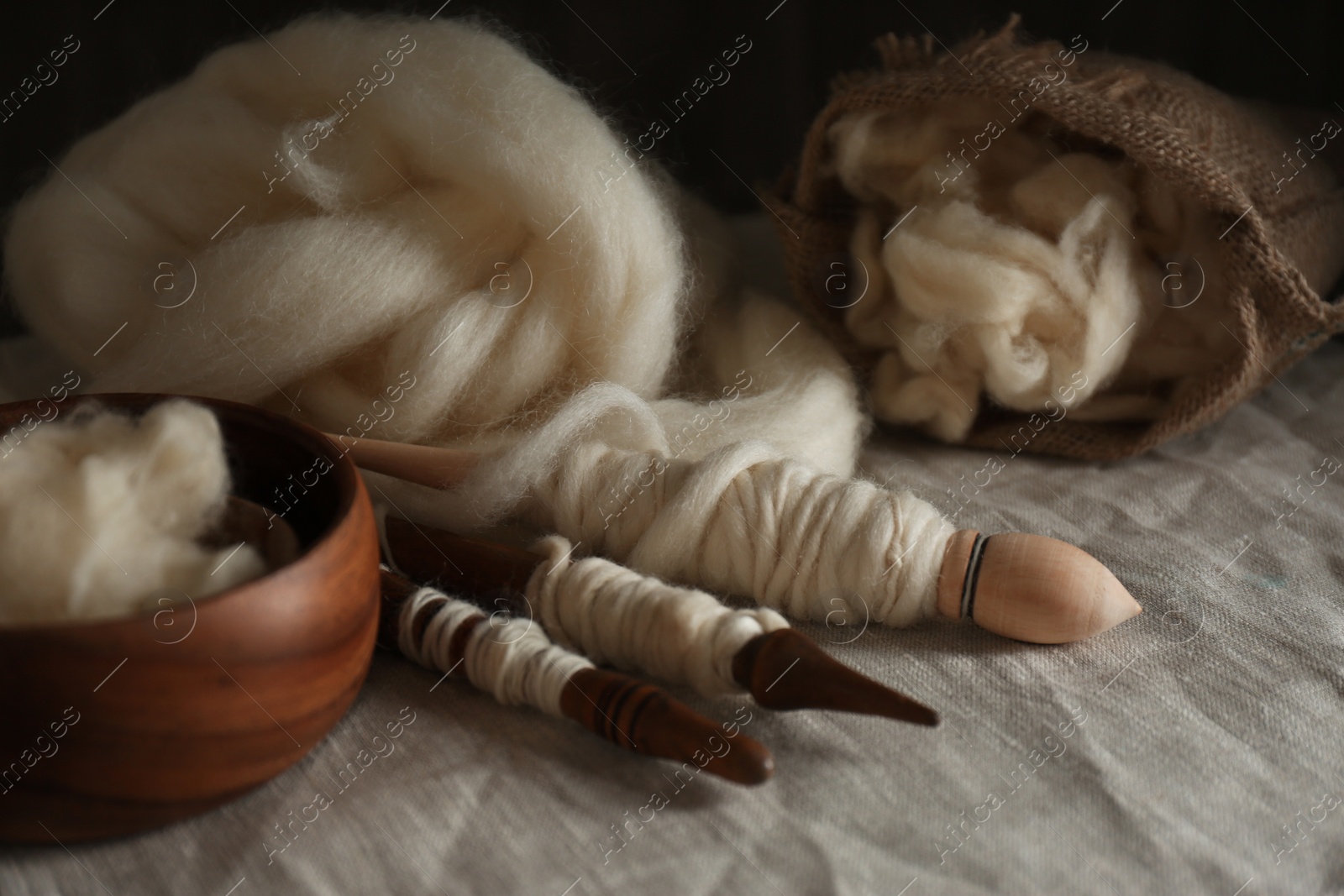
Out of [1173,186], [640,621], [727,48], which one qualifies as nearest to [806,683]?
[640,621]

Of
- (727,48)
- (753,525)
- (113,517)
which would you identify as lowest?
(753,525)

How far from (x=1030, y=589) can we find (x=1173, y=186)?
1.28ft

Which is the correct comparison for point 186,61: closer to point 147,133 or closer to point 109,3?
point 109,3

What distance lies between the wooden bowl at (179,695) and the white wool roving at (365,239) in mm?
278

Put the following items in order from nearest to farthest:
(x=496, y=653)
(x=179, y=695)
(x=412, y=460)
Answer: (x=179, y=695), (x=496, y=653), (x=412, y=460)

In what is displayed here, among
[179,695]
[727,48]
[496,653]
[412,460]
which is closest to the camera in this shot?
[179,695]

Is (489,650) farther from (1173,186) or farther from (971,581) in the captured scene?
(1173,186)

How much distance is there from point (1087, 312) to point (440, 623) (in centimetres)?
56

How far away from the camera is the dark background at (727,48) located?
44.2 inches

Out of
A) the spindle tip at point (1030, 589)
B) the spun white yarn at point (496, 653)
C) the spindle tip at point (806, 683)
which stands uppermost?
the spun white yarn at point (496, 653)

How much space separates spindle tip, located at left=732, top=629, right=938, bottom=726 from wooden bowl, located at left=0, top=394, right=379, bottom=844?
0.21 meters

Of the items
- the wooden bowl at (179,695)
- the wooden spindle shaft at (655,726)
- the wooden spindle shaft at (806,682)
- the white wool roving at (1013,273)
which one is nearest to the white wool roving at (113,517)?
the wooden bowl at (179,695)

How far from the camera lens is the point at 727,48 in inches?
49.9

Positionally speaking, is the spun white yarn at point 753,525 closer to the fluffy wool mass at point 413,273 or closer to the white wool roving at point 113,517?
the fluffy wool mass at point 413,273
